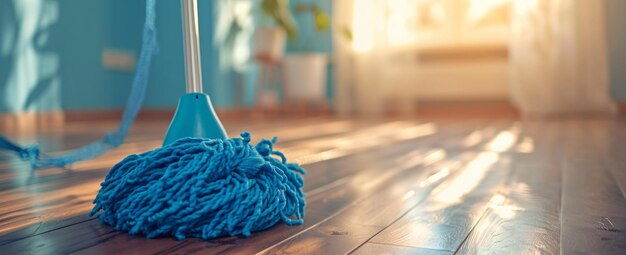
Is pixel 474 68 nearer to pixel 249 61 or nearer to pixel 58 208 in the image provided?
pixel 249 61

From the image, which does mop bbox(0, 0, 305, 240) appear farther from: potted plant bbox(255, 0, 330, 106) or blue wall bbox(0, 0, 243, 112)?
potted plant bbox(255, 0, 330, 106)

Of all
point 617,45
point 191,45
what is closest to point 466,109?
point 617,45

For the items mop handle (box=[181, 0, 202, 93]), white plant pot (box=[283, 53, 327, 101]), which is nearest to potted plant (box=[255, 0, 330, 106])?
white plant pot (box=[283, 53, 327, 101])

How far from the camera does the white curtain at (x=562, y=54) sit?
3.41 metres

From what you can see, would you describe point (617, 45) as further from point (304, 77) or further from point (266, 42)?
point (266, 42)

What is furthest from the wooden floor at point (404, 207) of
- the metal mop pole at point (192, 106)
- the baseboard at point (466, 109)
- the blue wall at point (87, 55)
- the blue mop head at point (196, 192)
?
the baseboard at point (466, 109)

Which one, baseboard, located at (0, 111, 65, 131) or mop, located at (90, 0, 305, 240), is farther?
baseboard, located at (0, 111, 65, 131)

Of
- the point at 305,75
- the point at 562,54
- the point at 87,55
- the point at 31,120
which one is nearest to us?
the point at 31,120

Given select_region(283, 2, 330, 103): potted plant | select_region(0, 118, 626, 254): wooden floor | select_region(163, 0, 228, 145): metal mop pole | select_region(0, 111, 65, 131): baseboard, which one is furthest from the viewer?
select_region(283, 2, 330, 103): potted plant

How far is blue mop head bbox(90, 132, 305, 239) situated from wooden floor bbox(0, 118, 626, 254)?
0.02m

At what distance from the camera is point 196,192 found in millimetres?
618

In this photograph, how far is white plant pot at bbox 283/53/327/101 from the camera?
12.5 ft

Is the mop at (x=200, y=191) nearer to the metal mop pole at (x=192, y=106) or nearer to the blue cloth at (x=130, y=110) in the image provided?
the metal mop pole at (x=192, y=106)

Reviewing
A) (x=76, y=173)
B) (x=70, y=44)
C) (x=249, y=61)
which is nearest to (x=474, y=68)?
(x=249, y=61)
